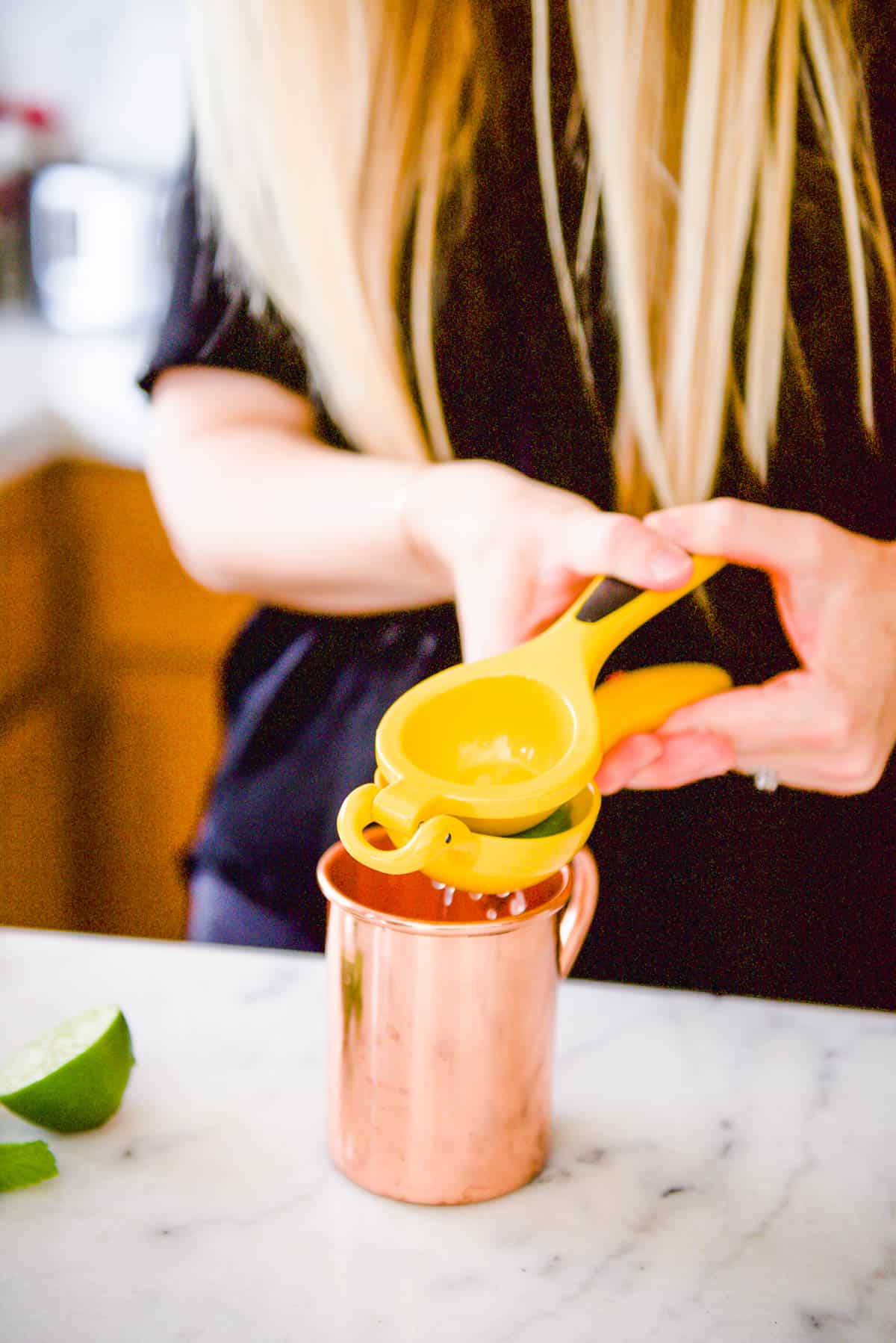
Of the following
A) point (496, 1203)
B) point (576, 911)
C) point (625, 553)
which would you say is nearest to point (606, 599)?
point (625, 553)

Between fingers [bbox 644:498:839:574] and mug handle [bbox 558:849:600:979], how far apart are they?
166 mm

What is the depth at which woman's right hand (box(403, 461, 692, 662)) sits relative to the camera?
54 cm

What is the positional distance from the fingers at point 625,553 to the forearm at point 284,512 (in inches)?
4.4

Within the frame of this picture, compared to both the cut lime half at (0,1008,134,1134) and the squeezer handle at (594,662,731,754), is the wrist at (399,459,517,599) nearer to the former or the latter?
the squeezer handle at (594,662,731,754)

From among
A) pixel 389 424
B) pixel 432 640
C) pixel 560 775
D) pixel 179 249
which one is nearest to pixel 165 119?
pixel 179 249

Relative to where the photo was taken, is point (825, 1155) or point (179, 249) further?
point (179, 249)

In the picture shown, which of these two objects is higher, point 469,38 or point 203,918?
point 469,38

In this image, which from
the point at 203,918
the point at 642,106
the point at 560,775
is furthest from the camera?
the point at 203,918

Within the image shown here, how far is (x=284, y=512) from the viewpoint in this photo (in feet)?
2.15

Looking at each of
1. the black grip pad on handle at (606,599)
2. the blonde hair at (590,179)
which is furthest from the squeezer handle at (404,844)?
the blonde hair at (590,179)

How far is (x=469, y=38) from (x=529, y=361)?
159mm

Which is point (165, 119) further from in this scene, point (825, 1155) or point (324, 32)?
point (825, 1155)

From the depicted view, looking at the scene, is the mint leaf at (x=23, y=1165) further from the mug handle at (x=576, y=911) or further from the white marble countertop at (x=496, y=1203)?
the mug handle at (x=576, y=911)

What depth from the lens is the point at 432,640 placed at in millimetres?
675
